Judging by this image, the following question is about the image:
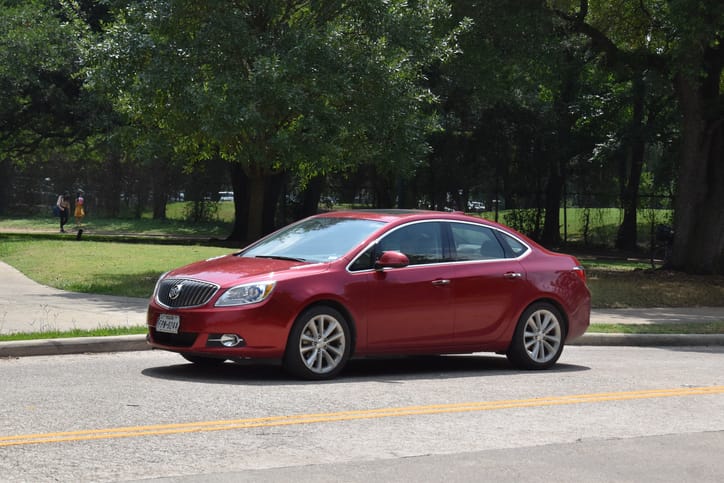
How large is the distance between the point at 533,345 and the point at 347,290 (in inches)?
97.5

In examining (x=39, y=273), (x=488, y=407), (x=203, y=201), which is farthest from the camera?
(x=203, y=201)

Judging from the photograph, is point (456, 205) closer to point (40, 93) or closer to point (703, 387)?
point (40, 93)

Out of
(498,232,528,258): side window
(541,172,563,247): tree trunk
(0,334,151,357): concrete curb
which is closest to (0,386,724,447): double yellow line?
(498,232,528,258): side window

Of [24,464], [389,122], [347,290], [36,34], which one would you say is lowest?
[24,464]

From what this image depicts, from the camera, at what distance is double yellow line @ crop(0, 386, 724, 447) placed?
7484mm

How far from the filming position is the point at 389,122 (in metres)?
23.4

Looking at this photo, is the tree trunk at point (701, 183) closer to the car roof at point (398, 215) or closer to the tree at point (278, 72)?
the tree at point (278, 72)

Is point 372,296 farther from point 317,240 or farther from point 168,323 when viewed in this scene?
point 168,323

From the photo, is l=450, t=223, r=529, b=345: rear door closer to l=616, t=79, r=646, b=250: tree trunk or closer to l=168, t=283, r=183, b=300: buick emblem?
l=168, t=283, r=183, b=300: buick emblem

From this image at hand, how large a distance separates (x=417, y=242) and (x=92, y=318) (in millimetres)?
5025

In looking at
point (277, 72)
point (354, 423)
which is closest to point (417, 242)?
point (354, 423)

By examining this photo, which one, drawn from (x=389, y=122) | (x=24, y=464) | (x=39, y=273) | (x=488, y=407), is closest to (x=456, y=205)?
(x=389, y=122)

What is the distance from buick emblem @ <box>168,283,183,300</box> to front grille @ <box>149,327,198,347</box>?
346 mm

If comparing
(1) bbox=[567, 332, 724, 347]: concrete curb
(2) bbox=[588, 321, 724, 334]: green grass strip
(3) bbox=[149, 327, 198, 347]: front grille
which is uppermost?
(3) bbox=[149, 327, 198, 347]: front grille
